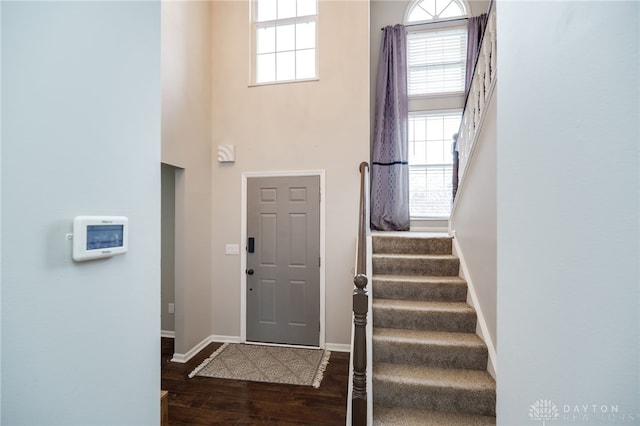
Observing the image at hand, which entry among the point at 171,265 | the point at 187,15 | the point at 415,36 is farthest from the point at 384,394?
the point at 415,36

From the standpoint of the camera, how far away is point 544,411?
0.53 m

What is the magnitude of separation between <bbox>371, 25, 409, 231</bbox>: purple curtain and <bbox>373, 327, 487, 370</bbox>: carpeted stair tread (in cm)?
196

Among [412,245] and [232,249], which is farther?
[232,249]

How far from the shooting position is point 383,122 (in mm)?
4023

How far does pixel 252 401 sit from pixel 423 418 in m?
1.42

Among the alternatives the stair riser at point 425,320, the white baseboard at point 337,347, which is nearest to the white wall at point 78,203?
the stair riser at point 425,320

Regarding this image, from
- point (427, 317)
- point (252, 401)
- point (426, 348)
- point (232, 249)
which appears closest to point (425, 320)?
point (427, 317)

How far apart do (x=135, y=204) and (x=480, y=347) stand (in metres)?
2.33

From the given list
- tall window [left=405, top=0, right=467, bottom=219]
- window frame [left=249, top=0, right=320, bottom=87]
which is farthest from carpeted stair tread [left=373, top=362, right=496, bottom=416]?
window frame [left=249, top=0, right=320, bottom=87]

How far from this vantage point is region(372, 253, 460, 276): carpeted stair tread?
2705mm

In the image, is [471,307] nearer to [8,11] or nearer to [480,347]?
[480,347]

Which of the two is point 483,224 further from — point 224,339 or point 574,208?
point 224,339

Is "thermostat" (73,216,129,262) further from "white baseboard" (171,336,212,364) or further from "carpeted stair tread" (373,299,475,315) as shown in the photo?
"white baseboard" (171,336,212,364)

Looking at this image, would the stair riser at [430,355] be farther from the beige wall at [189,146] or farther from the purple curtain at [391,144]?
the beige wall at [189,146]
